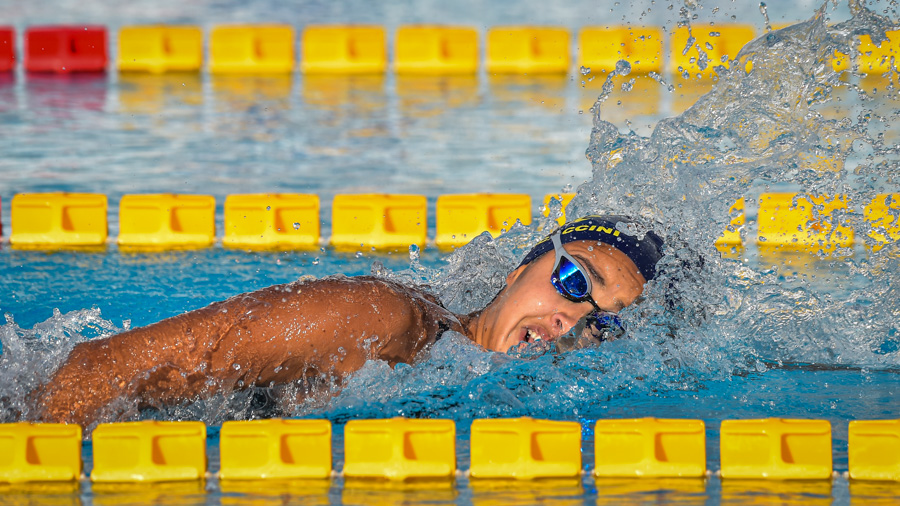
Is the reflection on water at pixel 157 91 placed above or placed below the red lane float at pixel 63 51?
below

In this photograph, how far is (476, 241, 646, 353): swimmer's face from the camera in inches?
93.7

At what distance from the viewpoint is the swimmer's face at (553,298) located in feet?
7.80

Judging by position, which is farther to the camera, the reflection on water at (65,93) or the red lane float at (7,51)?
the red lane float at (7,51)

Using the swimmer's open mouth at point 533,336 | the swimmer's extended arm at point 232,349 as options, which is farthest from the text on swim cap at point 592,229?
the swimmer's extended arm at point 232,349

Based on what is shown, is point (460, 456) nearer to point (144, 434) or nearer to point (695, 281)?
point (144, 434)

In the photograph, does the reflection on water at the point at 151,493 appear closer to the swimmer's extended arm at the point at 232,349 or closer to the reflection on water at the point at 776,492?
the swimmer's extended arm at the point at 232,349

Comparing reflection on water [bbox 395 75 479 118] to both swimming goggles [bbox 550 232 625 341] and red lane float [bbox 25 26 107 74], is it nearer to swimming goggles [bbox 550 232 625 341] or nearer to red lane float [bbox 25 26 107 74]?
red lane float [bbox 25 26 107 74]

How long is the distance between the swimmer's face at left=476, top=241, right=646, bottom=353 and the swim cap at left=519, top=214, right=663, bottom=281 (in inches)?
0.8

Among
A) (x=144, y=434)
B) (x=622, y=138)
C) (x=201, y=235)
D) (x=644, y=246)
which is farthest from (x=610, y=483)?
(x=201, y=235)

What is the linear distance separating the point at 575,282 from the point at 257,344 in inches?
28.3

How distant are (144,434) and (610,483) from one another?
926 millimetres

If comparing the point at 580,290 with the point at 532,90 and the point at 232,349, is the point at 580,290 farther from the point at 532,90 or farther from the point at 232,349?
the point at 532,90

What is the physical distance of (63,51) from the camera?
23.0 feet

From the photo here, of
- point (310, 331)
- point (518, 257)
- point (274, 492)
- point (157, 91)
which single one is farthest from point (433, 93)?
point (274, 492)
